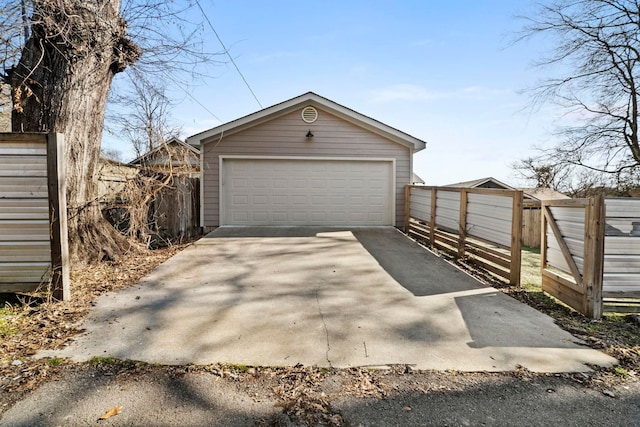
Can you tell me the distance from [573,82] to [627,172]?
3951 mm

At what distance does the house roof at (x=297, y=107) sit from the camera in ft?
30.3

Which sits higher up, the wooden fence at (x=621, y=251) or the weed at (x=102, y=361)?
the wooden fence at (x=621, y=251)

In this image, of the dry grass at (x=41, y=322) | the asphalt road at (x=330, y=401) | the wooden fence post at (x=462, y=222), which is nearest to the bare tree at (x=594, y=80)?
the wooden fence post at (x=462, y=222)

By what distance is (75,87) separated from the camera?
489 cm

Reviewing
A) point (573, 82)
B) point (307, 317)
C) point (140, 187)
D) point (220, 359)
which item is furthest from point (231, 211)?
point (573, 82)

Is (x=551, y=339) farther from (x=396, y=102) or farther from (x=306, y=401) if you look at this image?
(x=396, y=102)

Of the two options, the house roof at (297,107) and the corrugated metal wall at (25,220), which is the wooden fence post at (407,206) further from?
the corrugated metal wall at (25,220)

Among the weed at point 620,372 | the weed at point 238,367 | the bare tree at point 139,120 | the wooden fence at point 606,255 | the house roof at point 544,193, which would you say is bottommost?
the weed at point 620,372

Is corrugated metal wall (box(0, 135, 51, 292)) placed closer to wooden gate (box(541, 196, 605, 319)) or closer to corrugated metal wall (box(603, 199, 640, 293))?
wooden gate (box(541, 196, 605, 319))

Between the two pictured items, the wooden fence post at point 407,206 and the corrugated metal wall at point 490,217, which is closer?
the corrugated metal wall at point 490,217

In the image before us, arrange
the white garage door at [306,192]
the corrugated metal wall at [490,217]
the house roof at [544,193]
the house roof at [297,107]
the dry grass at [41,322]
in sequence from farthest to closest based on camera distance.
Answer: the house roof at [544,193]
the white garage door at [306,192]
the house roof at [297,107]
the corrugated metal wall at [490,217]
the dry grass at [41,322]

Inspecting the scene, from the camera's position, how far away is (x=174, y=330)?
3.05 metres

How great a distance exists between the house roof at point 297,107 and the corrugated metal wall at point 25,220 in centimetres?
580

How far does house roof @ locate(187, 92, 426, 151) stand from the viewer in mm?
9250
